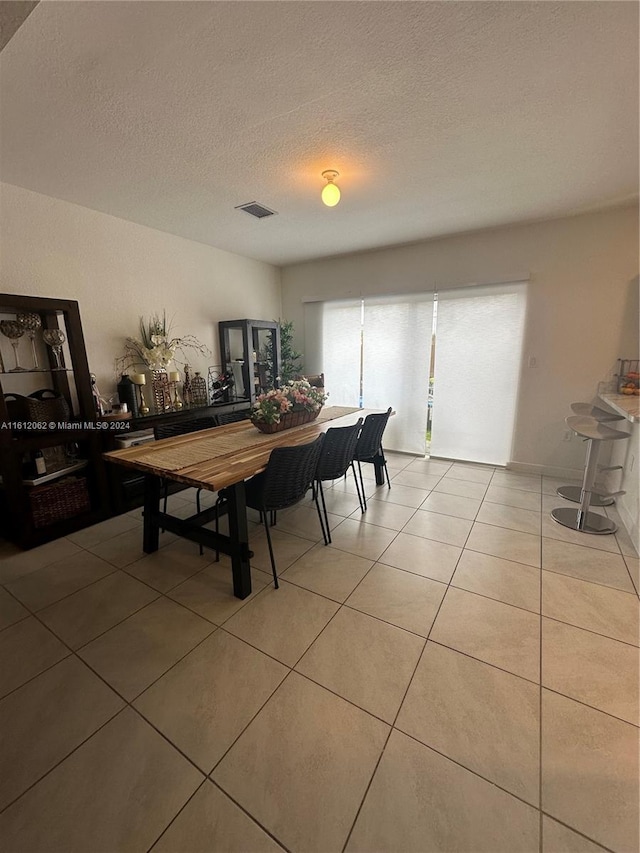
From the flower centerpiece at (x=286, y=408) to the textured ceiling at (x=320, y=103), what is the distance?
1556 mm

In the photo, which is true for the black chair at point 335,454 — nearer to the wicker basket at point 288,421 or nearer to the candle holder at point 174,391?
the wicker basket at point 288,421

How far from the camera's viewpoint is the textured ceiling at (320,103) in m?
1.30

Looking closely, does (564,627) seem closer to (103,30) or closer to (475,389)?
(475,389)

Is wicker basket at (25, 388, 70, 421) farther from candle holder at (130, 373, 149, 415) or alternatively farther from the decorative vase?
the decorative vase

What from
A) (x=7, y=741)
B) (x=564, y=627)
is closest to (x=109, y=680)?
(x=7, y=741)

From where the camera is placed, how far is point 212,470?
1.80 m

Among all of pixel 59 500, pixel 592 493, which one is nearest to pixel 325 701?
pixel 59 500

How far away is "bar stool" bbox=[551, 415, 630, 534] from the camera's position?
2523mm

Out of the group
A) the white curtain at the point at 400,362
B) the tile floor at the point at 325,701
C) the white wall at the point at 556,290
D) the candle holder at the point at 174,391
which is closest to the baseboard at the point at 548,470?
the white wall at the point at 556,290

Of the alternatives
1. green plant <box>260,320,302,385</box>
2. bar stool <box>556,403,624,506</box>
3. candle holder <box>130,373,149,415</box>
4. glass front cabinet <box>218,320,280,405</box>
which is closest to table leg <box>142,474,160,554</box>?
candle holder <box>130,373,149,415</box>

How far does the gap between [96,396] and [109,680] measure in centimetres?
221

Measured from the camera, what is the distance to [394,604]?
1.89 m

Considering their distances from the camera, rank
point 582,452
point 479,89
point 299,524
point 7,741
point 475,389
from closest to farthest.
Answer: point 7,741 < point 479,89 < point 299,524 < point 582,452 < point 475,389

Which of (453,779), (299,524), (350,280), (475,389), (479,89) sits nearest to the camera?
(453,779)
